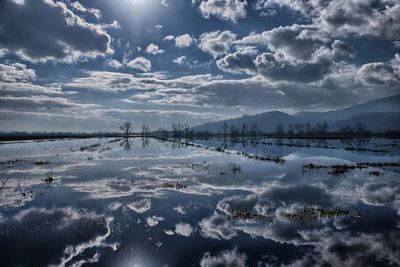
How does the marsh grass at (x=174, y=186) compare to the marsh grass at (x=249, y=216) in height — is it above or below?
above

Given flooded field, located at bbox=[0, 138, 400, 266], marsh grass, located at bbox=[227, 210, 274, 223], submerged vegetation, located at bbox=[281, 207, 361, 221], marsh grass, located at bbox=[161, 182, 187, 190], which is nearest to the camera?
flooded field, located at bbox=[0, 138, 400, 266]

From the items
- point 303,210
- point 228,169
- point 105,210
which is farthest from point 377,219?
point 228,169

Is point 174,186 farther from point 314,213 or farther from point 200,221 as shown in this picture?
point 314,213

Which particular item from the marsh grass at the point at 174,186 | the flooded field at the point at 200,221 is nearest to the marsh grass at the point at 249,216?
the flooded field at the point at 200,221

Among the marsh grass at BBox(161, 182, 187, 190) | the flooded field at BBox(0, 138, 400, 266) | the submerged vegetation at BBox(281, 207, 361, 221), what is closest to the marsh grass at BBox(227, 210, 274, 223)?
the flooded field at BBox(0, 138, 400, 266)

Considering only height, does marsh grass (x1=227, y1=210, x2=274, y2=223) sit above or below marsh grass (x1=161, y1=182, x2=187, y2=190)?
below

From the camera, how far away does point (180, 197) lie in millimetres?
21500

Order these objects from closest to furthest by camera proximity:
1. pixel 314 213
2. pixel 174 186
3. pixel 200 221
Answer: pixel 200 221 < pixel 314 213 < pixel 174 186

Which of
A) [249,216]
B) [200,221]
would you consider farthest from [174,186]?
[249,216]

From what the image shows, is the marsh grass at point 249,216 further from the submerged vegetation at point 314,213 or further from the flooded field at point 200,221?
the submerged vegetation at point 314,213

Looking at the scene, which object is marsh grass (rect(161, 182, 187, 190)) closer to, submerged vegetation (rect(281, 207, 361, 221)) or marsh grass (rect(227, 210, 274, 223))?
marsh grass (rect(227, 210, 274, 223))

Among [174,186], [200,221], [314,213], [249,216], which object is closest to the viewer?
[200,221]

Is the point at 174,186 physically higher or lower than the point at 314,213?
higher

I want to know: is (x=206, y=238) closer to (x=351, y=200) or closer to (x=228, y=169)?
(x=351, y=200)
